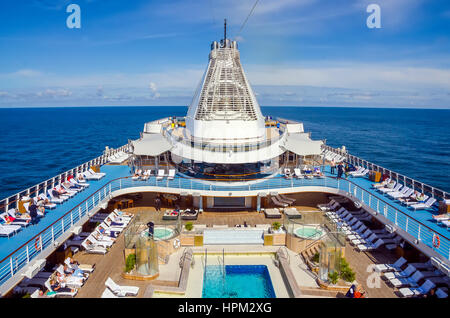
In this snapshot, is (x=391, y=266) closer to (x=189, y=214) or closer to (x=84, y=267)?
(x=189, y=214)

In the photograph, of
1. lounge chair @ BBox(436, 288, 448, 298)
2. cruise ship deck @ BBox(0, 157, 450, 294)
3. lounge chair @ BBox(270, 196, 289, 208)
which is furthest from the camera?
lounge chair @ BBox(270, 196, 289, 208)

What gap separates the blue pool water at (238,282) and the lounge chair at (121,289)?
221 centimetres

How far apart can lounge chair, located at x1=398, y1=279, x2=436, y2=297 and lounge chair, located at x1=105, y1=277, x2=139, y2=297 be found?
27.6 ft

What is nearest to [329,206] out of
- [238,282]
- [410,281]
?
[410,281]

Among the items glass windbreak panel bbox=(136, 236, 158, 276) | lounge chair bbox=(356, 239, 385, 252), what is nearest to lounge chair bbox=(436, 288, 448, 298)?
lounge chair bbox=(356, 239, 385, 252)

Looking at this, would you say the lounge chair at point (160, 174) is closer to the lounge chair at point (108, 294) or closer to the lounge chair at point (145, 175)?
the lounge chair at point (145, 175)

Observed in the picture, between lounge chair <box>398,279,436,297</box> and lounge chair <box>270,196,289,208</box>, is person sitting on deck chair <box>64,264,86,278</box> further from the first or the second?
lounge chair <box>398,279,436,297</box>

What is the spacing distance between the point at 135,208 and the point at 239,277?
8509mm

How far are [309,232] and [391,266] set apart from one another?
3.14 meters

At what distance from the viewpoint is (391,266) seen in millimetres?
11156

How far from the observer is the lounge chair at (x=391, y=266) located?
10953mm

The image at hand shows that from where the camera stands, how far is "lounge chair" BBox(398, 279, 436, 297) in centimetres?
946

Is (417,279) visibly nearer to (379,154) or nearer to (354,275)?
(354,275)

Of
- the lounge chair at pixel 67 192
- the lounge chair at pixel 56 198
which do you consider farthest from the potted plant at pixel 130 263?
the lounge chair at pixel 67 192
